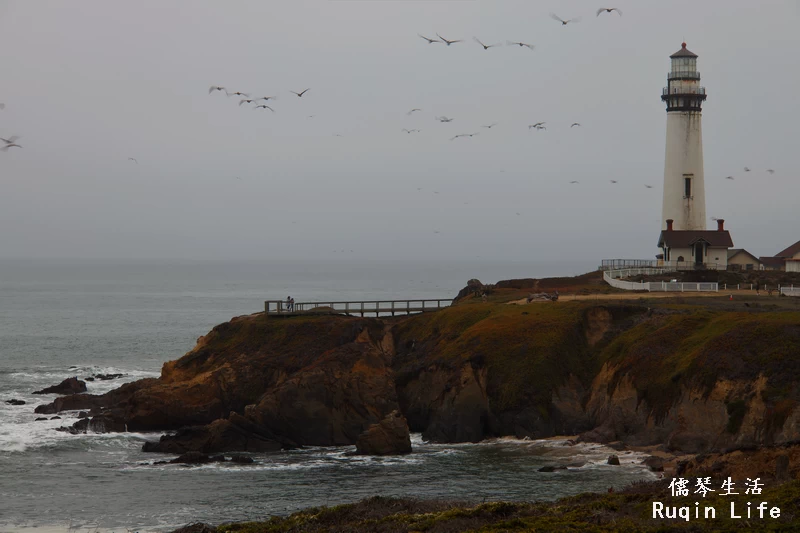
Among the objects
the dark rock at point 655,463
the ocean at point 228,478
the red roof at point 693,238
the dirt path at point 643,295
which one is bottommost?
the ocean at point 228,478

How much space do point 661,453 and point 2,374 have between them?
57599mm

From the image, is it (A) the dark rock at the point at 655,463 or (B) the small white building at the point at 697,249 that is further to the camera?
(B) the small white building at the point at 697,249

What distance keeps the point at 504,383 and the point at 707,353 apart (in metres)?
11.0

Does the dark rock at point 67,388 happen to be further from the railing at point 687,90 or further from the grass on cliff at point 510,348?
the railing at point 687,90

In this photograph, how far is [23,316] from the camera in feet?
479

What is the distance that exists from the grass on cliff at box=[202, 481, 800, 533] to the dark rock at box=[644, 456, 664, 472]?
8202mm

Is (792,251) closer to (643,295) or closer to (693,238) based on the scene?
(693,238)

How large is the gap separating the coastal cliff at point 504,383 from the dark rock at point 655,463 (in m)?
2.04

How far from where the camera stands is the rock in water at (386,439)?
48.2m

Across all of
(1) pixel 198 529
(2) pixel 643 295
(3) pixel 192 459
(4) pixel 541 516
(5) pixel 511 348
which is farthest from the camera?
(2) pixel 643 295

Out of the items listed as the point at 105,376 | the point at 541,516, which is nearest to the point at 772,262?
the point at 105,376

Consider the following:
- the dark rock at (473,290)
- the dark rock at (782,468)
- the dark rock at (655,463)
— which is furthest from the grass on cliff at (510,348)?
the dark rock at (782,468)

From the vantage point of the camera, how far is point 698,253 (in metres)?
79.4

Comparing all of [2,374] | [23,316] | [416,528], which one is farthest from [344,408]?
[23,316]
